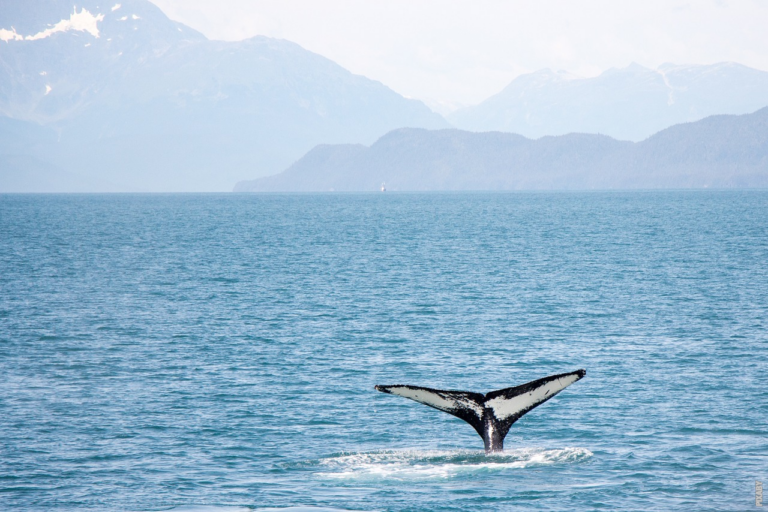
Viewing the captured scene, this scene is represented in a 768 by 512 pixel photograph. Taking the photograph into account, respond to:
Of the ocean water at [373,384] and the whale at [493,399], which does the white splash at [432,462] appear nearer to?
the ocean water at [373,384]

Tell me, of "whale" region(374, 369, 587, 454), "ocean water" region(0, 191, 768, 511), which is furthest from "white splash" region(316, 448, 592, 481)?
"whale" region(374, 369, 587, 454)

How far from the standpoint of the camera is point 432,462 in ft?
84.9

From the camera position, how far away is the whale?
1995cm

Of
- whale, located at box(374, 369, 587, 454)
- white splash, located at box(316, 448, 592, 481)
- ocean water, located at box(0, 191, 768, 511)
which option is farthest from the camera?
white splash, located at box(316, 448, 592, 481)

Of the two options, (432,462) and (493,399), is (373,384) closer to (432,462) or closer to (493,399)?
(432,462)

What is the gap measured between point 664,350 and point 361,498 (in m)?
23.5

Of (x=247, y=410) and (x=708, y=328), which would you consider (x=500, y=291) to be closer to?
(x=708, y=328)

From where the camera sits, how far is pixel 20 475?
25.4 meters

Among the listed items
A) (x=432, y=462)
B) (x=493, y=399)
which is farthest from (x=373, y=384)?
(x=493, y=399)

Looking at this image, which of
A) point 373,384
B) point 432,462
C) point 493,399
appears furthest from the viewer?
point 373,384

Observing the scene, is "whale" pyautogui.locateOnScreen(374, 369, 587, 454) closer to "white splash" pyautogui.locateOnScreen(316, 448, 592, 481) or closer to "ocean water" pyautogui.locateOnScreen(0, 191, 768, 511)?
"ocean water" pyautogui.locateOnScreen(0, 191, 768, 511)

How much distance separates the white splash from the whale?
2.58 metres

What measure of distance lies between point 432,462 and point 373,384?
10772mm

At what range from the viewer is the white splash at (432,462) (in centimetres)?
2484
